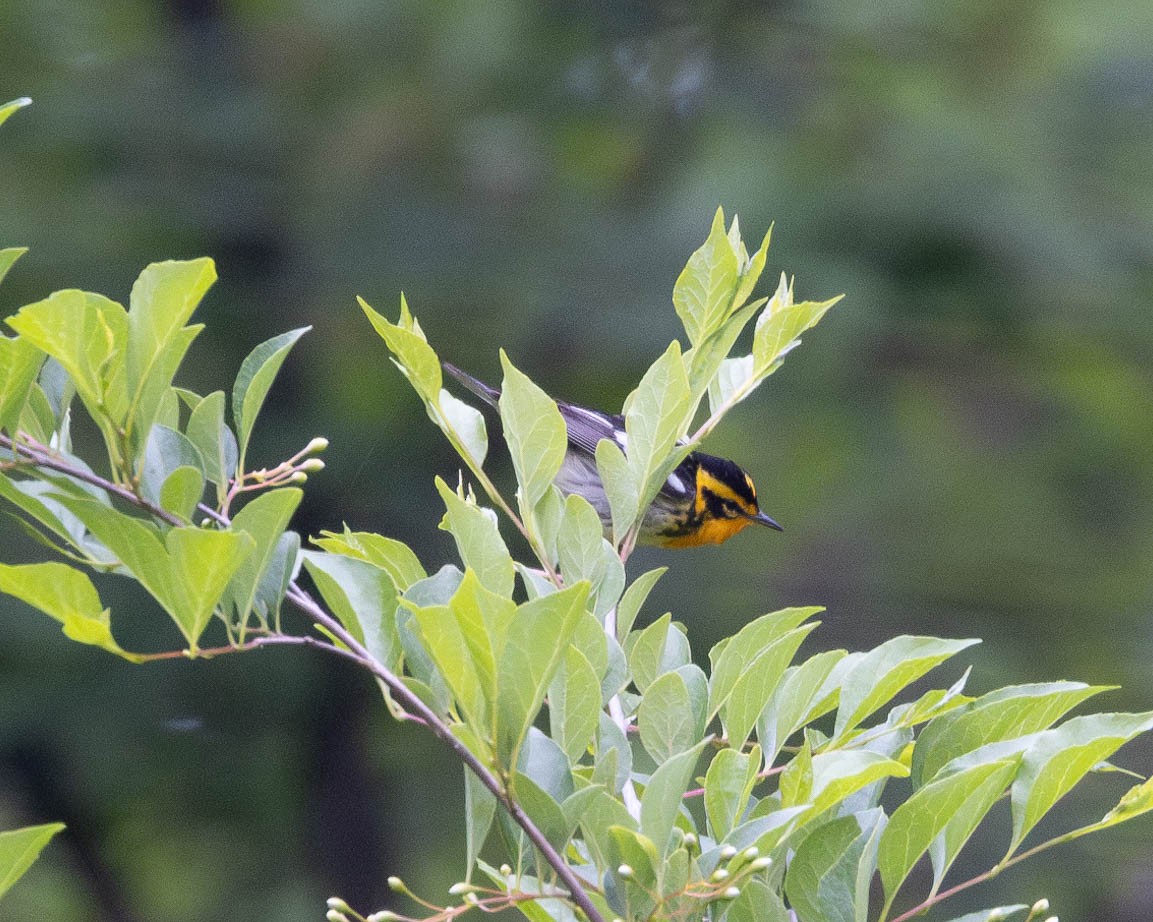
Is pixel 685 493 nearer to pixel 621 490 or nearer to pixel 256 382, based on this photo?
pixel 621 490

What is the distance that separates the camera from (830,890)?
1008 millimetres

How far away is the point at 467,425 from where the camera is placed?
1.39 meters

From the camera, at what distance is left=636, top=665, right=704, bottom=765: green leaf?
1.12 meters

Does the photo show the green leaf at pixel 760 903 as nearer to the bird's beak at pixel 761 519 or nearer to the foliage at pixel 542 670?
the foliage at pixel 542 670

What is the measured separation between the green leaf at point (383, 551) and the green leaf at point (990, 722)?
477 millimetres

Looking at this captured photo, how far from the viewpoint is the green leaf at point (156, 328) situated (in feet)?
3.14

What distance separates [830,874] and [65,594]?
0.57 meters

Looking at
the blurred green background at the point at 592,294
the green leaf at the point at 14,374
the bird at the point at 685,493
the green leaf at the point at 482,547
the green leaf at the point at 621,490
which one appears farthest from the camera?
the blurred green background at the point at 592,294

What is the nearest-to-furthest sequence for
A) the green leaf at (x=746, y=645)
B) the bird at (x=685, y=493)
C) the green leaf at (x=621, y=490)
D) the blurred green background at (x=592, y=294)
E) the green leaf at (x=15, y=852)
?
the green leaf at (x=15, y=852), the green leaf at (x=746, y=645), the green leaf at (x=621, y=490), the bird at (x=685, y=493), the blurred green background at (x=592, y=294)

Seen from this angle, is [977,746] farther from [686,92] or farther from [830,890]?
[686,92]

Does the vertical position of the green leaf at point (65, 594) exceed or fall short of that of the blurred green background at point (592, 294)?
it exceeds it

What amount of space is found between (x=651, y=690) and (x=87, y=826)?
3756 millimetres

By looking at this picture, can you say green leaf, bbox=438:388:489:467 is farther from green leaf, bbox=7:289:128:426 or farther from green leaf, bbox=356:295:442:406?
green leaf, bbox=7:289:128:426

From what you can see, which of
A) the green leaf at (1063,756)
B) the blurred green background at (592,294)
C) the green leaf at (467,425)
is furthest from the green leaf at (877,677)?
the blurred green background at (592,294)
